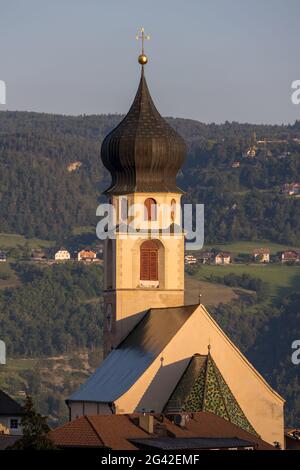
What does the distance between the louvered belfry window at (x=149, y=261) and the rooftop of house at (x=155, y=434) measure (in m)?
13.1

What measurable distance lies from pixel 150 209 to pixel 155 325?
467 centimetres

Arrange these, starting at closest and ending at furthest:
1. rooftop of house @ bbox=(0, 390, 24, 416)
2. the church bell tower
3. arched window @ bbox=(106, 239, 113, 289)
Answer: rooftop of house @ bbox=(0, 390, 24, 416) < the church bell tower < arched window @ bbox=(106, 239, 113, 289)

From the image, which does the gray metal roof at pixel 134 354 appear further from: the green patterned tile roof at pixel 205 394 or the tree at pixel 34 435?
the tree at pixel 34 435

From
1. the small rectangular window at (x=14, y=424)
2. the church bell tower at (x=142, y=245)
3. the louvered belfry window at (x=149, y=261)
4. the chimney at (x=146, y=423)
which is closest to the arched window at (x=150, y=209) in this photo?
the church bell tower at (x=142, y=245)

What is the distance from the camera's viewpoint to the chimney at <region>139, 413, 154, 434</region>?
63250 mm

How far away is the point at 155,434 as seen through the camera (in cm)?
6275

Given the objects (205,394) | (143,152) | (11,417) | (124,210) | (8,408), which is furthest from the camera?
(143,152)

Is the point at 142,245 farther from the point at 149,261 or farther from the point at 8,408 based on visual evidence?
the point at 8,408

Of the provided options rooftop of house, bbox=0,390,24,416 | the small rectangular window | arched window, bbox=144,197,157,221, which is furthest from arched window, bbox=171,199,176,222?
the small rectangular window

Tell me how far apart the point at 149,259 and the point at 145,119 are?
5429 millimetres

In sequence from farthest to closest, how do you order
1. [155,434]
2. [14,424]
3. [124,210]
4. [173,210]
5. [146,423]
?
[173,210]
[124,210]
[14,424]
[146,423]
[155,434]

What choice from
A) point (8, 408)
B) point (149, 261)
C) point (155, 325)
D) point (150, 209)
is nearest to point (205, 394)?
point (155, 325)

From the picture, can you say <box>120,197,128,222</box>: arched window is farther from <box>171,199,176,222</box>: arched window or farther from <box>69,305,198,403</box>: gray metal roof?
<box>69,305,198,403</box>: gray metal roof

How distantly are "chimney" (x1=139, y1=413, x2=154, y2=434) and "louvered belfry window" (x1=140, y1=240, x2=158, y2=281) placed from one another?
15.4 m
